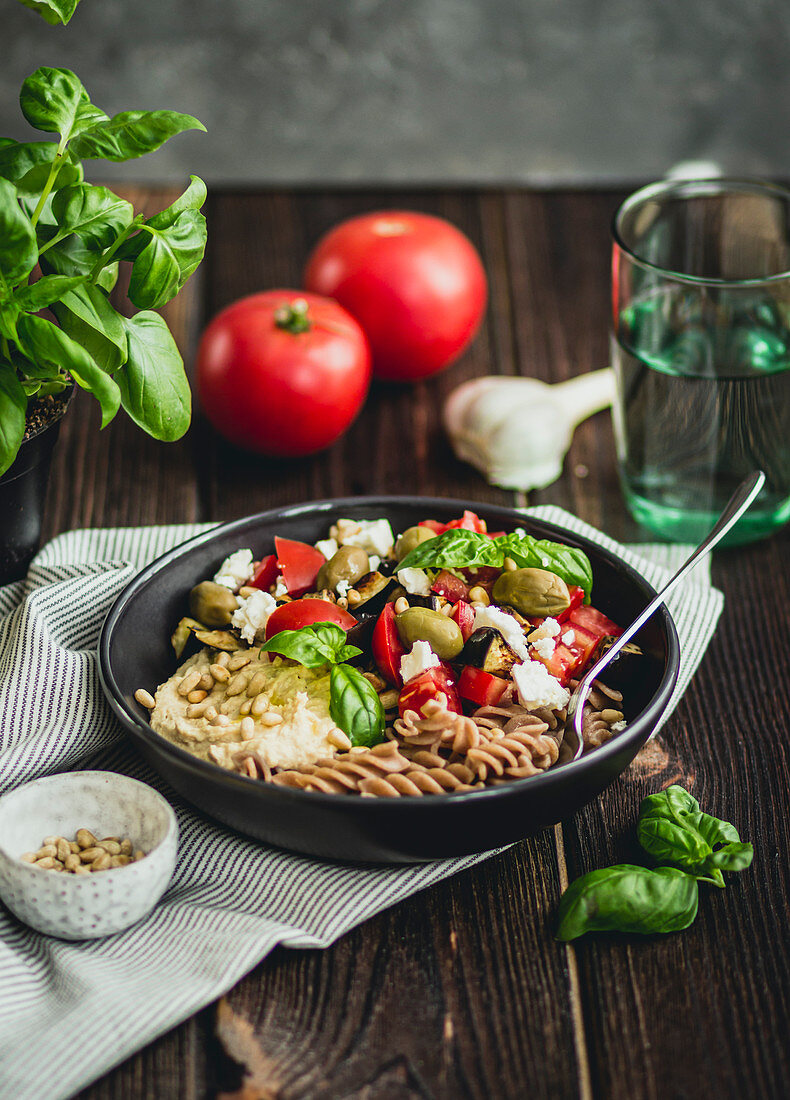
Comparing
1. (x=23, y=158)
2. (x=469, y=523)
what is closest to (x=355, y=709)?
(x=469, y=523)

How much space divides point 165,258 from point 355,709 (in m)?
0.74

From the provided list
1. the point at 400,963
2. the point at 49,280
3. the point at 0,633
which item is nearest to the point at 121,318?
the point at 49,280

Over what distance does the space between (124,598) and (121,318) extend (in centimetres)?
47

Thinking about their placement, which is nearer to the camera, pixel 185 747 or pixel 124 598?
pixel 185 747

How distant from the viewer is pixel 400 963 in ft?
5.35

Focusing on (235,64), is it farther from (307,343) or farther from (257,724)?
(257,724)

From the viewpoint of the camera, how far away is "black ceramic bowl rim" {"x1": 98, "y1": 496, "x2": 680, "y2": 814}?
153cm

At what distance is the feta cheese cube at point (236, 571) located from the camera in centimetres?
203

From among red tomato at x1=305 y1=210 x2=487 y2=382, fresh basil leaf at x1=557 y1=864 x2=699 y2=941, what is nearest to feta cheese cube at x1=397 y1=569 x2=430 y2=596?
fresh basil leaf at x1=557 y1=864 x2=699 y2=941

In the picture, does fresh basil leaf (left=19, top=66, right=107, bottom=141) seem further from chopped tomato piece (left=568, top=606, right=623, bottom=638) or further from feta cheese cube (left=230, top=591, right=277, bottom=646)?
chopped tomato piece (left=568, top=606, right=623, bottom=638)

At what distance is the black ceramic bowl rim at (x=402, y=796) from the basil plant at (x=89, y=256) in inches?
11.8

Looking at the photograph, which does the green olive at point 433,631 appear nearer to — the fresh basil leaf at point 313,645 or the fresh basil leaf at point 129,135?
the fresh basil leaf at point 313,645

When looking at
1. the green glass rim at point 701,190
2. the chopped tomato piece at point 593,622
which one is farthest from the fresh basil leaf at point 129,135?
the green glass rim at point 701,190

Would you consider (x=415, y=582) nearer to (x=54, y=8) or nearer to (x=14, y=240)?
(x=14, y=240)
